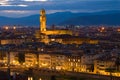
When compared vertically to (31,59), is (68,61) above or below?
Result: above

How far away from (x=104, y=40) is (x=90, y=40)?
2240 millimetres

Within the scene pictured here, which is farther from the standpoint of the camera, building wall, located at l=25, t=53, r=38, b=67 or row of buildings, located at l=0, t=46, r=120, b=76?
building wall, located at l=25, t=53, r=38, b=67

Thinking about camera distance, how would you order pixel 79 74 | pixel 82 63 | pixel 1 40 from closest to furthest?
pixel 79 74
pixel 82 63
pixel 1 40

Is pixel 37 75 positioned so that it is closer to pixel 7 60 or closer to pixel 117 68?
pixel 117 68

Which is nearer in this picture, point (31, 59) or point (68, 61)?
point (68, 61)

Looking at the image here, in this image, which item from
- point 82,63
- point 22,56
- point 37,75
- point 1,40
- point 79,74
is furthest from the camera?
point 1,40

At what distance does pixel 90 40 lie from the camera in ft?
190

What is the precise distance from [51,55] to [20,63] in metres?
2.18

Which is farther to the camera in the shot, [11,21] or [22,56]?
[11,21]

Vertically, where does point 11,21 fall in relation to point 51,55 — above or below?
below

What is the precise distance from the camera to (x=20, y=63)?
1459 inches

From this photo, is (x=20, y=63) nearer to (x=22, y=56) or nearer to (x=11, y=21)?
(x=22, y=56)

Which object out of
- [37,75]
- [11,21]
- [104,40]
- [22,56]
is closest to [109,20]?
[11,21]

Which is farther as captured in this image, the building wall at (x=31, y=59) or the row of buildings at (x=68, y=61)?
the building wall at (x=31, y=59)
